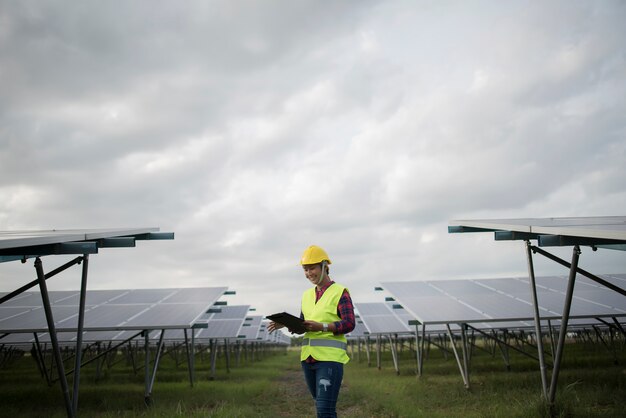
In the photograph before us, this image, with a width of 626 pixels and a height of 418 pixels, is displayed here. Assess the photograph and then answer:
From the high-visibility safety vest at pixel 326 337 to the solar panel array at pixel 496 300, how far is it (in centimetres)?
672

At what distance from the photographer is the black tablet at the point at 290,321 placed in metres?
4.13

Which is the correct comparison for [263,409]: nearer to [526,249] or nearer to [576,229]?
[526,249]

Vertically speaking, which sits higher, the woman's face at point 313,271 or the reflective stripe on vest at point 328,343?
the woman's face at point 313,271

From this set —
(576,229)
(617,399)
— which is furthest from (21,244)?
(617,399)

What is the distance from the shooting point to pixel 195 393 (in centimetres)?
1173

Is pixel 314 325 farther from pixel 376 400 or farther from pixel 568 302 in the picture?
pixel 376 400

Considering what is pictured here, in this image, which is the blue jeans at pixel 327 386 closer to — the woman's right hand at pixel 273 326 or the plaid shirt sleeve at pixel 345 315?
the plaid shirt sleeve at pixel 345 315

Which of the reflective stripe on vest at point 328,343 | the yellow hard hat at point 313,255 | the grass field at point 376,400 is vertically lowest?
the grass field at point 376,400

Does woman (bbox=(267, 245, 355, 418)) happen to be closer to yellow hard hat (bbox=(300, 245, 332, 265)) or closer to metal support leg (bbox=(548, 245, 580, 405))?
yellow hard hat (bbox=(300, 245, 332, 265))

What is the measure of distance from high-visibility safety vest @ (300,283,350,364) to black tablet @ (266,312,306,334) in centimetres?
15

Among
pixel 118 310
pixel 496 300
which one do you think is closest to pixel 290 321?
pixel 118 310

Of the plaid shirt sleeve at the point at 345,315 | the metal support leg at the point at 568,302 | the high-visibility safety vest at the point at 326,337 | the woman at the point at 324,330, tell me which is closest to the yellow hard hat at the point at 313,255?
the woman at the point at 324,330

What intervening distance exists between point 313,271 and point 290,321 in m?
0.52

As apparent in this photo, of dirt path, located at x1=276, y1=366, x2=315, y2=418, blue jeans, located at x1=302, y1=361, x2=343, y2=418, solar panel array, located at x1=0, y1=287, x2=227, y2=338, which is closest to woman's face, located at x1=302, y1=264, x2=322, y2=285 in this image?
blue jeans, located at x1=302, y1=361, x2=343, y2=418
